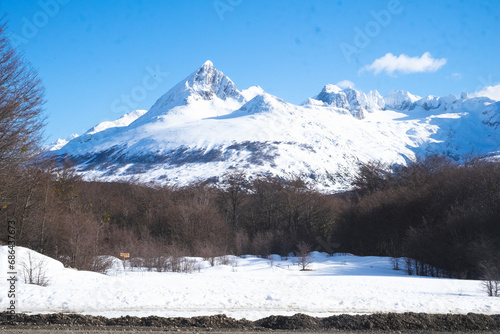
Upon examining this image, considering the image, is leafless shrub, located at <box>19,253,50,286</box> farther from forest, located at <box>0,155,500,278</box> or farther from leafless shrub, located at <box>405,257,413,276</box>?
leafless shrub, located at <box>405,257,413,276</box>

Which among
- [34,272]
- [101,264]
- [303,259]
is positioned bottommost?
[303,259]

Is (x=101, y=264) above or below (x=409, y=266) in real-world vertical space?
above

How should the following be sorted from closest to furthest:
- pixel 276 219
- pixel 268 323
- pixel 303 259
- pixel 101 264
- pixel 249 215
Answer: pixel 268 323, pixel 101 264, pixel 303 259, pixel 276 219, pixel 249 215

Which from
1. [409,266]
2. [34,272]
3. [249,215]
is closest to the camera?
[34,272]

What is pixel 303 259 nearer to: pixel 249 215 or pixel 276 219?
pixel 276 219

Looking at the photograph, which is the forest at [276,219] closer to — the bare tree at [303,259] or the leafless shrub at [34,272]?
the leafless shrub at [34,272]

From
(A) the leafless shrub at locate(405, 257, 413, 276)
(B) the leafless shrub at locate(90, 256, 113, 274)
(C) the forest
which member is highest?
(C) the forest

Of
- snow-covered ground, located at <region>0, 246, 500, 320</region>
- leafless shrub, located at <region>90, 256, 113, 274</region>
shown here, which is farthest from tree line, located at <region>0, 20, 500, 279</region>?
snow-covered ground, located at <region>0, 246, 500, 320</region>

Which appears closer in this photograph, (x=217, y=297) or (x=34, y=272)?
(x=217, y=297)

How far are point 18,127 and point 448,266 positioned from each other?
28.3 metres

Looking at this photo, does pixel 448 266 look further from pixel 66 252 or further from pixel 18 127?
pixel 18 127

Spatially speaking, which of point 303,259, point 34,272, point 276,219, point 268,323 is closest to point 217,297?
point 268,323

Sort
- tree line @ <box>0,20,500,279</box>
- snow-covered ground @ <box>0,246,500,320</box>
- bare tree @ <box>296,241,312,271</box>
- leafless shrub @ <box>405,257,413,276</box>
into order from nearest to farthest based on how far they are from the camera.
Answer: snow-covered ground @ <box>0,246,500,320</box>
tree line @ <box>0,20,500,279</box>
leafless shrub @ <box>405,257,413,276</box>
bare tree @ <box>296,241,312,271</box>

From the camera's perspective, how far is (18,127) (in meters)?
14.3
